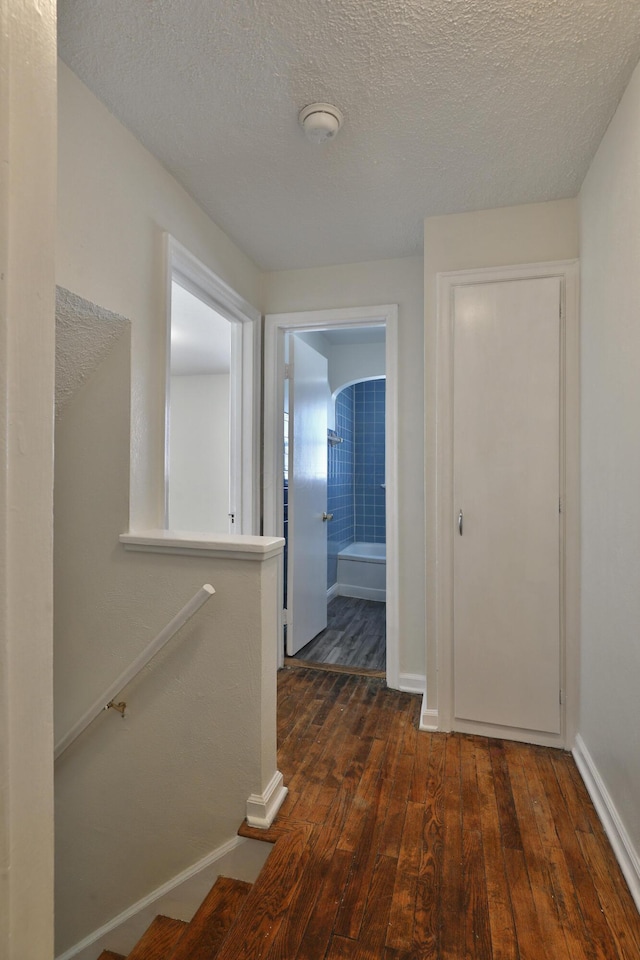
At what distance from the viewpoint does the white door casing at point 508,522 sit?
2191mm

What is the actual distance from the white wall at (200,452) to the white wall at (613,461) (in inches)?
155

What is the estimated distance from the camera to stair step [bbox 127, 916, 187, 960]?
4.99ft

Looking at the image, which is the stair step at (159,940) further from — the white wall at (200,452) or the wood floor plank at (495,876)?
the white wall at (200,452)

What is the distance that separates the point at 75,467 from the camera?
1995 millimetres

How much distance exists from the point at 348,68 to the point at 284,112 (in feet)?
0.92

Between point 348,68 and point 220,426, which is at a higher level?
point 348,68

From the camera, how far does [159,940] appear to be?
1.63m

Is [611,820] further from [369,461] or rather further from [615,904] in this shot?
[369,461]

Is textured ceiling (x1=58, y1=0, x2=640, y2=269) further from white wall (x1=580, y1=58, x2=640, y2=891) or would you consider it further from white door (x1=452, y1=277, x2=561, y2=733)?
white door (x1=452, y1=277, x2=561, y2=733)

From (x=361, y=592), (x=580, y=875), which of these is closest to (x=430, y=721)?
(x=580, y=875)

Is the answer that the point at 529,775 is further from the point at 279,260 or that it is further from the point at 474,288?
the point at 279,260

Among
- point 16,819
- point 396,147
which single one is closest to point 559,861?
point 16,819

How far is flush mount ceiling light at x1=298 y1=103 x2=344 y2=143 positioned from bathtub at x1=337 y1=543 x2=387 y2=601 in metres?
3.75

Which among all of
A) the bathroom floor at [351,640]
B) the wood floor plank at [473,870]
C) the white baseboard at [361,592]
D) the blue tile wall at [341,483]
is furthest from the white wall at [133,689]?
the white baseboard at [361,592]
